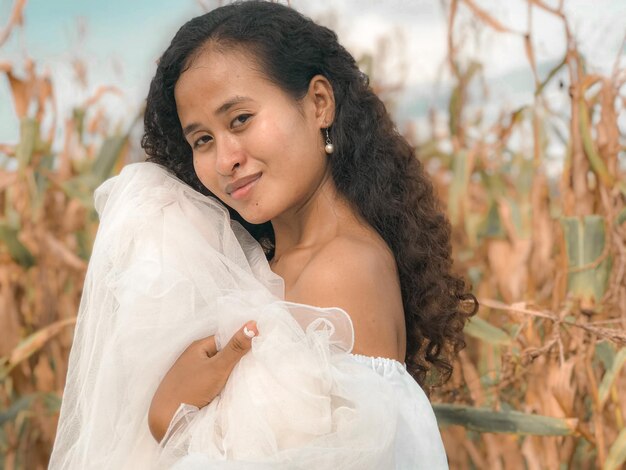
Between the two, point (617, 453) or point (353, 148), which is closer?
point (353, 148)

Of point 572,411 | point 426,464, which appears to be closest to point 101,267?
point 426,464

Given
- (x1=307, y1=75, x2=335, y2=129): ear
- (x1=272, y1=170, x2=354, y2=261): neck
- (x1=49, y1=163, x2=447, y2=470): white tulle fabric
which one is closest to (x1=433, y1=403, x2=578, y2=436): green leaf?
(x1=49, y1=163, x2=447, y2=470): white tulle fabric

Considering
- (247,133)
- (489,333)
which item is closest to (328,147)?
(247,133)

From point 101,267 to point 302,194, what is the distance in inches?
11.9

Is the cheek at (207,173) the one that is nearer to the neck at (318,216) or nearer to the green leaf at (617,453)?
the neck at (318,216)

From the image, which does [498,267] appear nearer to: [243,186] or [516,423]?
[516,423]

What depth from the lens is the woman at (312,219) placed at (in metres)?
1.02

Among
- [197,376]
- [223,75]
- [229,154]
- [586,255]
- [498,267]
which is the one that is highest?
[223,75]

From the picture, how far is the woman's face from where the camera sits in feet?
3.89

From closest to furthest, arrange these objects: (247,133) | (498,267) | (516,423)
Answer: (247,133), (516,423), (498,267)

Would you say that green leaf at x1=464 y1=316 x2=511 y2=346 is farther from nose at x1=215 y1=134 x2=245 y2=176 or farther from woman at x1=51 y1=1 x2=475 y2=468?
nose at x1=215 y1=134 x2=245 y2=176

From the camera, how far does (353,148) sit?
4.31 ft

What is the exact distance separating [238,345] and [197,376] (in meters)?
0.08

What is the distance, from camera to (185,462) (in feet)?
3.26
